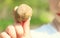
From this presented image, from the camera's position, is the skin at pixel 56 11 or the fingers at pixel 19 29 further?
the skin at pixel 56 11

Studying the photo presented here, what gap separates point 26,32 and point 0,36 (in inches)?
2.2

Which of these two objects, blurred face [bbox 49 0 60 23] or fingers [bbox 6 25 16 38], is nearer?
fingers [bbox 6 25 16 38]

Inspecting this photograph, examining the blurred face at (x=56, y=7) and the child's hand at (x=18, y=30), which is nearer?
the child's hand at (x=18, y=30)

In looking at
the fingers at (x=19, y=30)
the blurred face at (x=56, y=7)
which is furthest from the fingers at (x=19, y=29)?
the blurred face at (x=56, y=7)

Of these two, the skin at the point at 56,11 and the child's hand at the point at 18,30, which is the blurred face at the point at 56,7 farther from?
the child's hand at the point at 18,30

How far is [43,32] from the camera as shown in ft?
2.10

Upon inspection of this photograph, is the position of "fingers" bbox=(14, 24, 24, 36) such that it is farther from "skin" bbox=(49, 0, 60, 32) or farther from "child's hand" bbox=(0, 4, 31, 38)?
"skin" bbox=(49, 0, 60, 32)

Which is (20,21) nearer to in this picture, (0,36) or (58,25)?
(0,36)

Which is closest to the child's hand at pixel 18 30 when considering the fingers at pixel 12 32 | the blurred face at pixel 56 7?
the fingers at pixel 12 32

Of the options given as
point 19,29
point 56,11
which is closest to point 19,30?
point 19,29

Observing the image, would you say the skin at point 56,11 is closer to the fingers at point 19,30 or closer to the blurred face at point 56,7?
the blurred face at point 56,7

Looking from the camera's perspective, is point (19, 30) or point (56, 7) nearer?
point (19, 30)

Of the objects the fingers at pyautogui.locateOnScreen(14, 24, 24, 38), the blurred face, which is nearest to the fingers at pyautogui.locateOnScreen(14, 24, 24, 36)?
the fingers at pyautogui.locateOnScreen(14, 24, 24, 38)

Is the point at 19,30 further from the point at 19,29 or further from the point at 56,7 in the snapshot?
the point at 56,7
